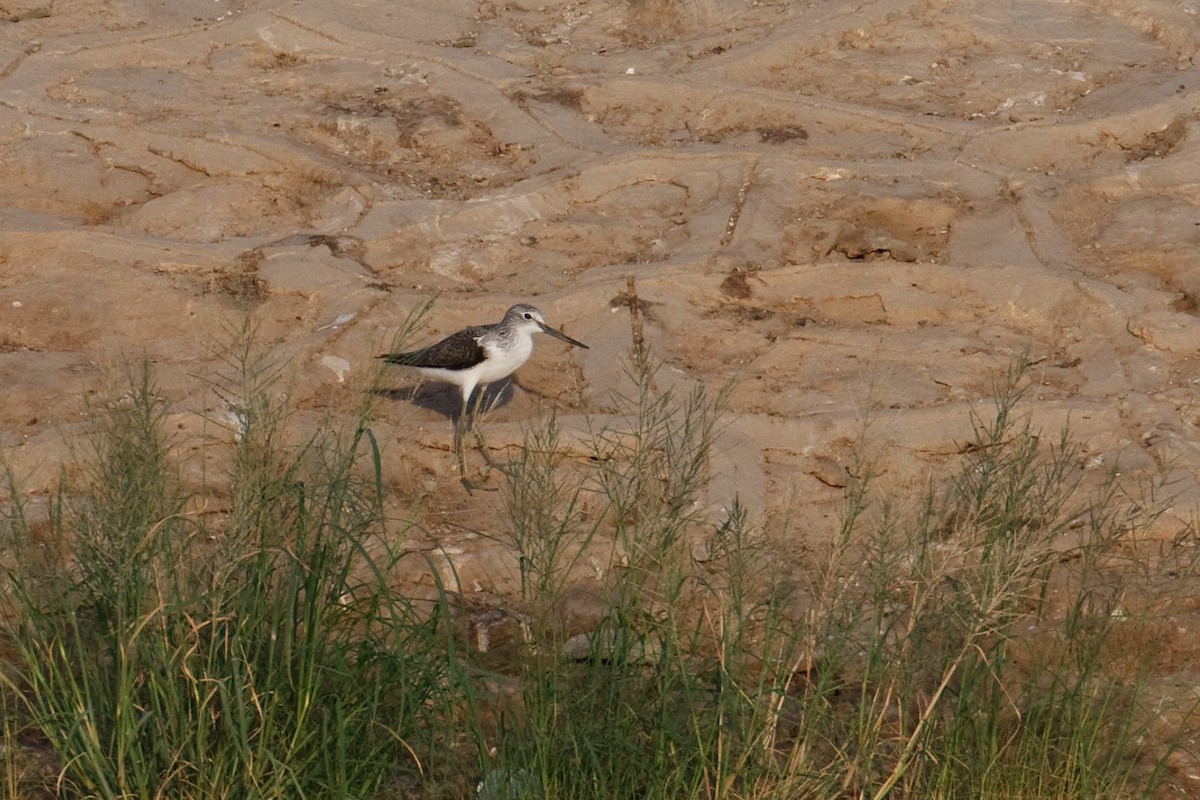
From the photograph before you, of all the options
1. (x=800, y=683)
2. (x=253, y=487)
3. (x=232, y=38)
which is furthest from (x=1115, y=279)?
(x=232, y=38)

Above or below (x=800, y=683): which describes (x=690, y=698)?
above

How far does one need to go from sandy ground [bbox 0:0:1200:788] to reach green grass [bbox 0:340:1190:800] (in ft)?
2.05

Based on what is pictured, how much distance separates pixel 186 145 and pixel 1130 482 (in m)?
4.58

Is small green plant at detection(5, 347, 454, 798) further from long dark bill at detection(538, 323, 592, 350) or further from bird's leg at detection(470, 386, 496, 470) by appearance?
long dark bill at detection(538, 323, 592, 350)

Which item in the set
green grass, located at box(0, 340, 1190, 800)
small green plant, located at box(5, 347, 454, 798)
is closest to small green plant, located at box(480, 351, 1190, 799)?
green grass, located at box(0, 340, 1190, 800)

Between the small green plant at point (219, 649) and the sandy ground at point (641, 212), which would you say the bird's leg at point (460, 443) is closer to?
the sandy ground at point (641, 212)

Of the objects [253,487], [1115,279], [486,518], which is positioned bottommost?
[486,518]

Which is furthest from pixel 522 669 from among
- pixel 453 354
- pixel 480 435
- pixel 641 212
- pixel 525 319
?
pixel 641 212

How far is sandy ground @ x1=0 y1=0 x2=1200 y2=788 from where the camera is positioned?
18.4 feet

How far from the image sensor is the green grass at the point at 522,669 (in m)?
3.39

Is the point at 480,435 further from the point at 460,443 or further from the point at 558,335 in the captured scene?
the point at 558,335

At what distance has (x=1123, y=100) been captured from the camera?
25.7 ft

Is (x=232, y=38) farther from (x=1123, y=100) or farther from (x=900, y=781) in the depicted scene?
(x=900, y=781)

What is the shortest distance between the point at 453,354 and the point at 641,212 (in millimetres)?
1839
